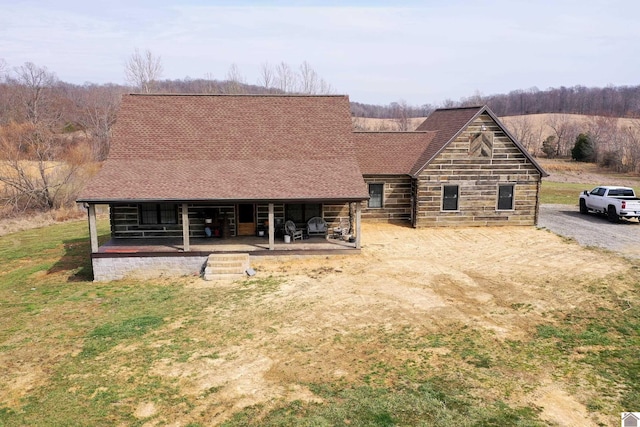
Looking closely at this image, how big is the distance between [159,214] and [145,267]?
3156 mm

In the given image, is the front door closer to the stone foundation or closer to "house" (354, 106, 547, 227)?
the stone foundation

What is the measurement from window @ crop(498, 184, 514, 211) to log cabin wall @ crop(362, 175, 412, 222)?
4751mm

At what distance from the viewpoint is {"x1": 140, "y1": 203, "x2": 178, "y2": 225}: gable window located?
1980 centimetres

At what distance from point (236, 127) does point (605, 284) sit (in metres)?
16.5

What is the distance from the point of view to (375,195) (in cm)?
2517

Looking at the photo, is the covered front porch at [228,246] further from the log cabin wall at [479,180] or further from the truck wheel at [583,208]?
the truck wheel at [583,208]

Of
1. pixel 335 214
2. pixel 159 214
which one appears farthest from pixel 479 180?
pixel 159 214

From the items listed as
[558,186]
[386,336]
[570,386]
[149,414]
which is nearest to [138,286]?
[149,414]

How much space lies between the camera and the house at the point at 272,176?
17.8m

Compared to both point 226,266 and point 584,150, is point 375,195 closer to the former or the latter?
point 226,266

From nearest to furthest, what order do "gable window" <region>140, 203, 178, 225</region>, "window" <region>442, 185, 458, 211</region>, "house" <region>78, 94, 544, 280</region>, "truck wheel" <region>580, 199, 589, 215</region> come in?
1. "house" <region>78, 94, 544, 280</region>
2. "gable window" <region>140, 203, 178, 225</region>
3. "window" <region>442, 185, 458, 211</region>
4. "truck wheel" <region>580, 199, 589, 215</region>

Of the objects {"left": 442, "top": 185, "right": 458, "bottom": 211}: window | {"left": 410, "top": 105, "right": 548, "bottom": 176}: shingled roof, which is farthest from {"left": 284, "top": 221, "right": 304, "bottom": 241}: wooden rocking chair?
{"left": 442, "top": 185, "right": 458, "bottom": 211}: window

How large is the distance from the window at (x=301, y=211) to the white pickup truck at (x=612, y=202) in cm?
1616

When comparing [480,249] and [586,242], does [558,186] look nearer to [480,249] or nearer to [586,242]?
[586,242]
